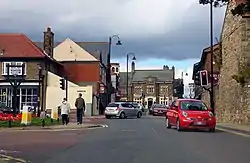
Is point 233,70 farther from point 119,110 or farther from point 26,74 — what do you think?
point 26,74

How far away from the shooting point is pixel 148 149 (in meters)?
17.0

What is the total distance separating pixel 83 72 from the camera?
7562 cm

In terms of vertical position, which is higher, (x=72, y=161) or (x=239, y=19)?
(x=239, y=19)

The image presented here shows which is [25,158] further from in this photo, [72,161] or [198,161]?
[198,161]

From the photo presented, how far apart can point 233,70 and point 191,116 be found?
1387cm

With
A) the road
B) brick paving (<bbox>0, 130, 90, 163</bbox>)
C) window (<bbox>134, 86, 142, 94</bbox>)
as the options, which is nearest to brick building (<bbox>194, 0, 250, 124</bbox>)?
the road

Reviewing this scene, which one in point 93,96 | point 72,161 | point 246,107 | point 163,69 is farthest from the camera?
point 163,69

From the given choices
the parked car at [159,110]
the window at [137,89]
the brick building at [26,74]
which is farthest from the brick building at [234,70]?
the window at [137,89]

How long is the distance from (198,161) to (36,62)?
47127 millimetres

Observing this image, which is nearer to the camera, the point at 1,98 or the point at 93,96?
the point at 1,98

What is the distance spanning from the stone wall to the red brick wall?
1174 inches

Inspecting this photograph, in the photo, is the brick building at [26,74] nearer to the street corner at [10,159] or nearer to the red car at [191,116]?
the red car at [191,116]

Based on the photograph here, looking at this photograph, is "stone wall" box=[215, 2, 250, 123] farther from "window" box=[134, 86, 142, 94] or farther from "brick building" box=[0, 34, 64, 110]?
"window" box=[134, 86, 142, 94]

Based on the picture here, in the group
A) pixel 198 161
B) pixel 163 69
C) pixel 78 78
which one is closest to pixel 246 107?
pixel 198 161
